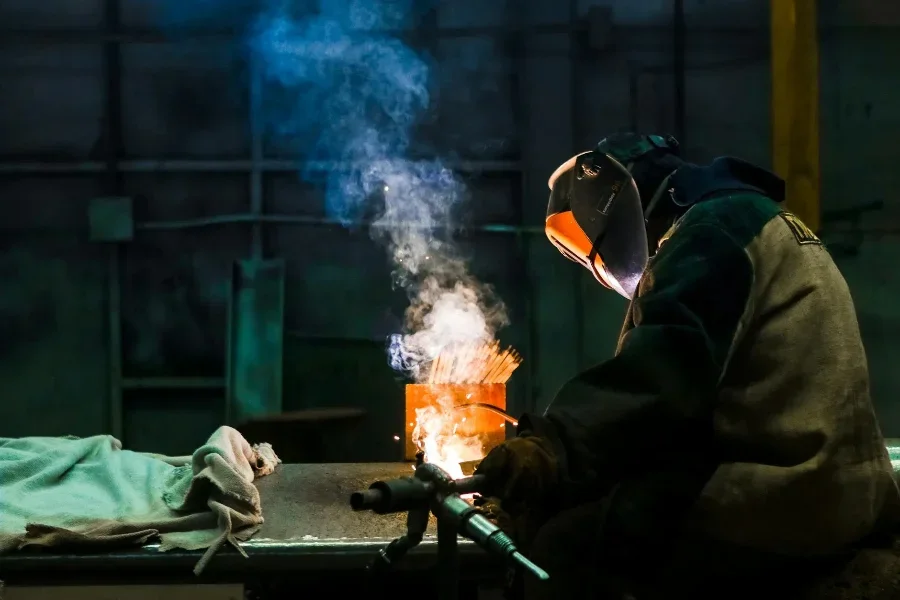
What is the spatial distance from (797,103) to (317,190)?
8.32 feet

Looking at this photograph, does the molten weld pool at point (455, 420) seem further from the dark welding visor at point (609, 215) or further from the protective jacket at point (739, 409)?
the protective jacket at point (739, 409)

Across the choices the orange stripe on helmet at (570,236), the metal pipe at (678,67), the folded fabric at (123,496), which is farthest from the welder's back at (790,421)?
the metal pipe at (678,67)

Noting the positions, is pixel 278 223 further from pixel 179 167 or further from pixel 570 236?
pixel 570 236

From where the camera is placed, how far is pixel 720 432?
1562 millimetres

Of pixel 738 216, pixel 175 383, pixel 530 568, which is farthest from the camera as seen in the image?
pixel 175 383

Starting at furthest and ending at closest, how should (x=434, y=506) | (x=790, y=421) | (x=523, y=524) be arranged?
(x=523, y=524) → (x=790, y=421) → (x=434, y=506)

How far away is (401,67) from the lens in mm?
4281

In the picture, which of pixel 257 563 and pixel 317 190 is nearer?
pixel 257 563

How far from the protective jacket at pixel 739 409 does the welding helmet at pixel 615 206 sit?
40 cm

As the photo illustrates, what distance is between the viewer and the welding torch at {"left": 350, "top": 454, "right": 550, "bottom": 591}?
1189 millimetres

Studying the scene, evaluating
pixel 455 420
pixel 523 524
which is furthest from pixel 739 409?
pixel 455 420

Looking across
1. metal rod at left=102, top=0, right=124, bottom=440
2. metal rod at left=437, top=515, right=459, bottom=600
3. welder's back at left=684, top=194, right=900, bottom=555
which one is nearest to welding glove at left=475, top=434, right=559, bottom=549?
metal rod at left=437, top=515, right=459, bottom=600

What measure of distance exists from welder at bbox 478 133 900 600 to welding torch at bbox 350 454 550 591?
0.41 feet

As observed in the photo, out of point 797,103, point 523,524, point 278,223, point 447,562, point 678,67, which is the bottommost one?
point 523,524
